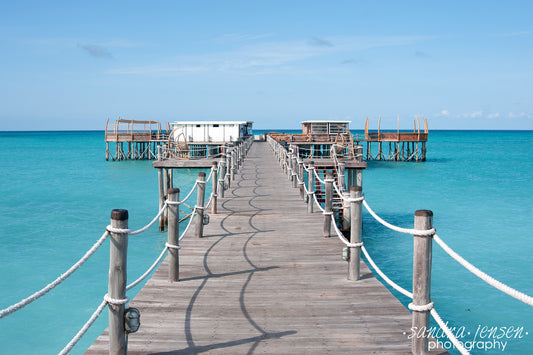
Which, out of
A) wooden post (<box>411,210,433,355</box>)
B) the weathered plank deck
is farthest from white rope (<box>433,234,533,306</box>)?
the weathered plank deck

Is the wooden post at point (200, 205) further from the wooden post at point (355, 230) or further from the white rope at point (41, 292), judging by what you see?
the white rope at point (41, 292)

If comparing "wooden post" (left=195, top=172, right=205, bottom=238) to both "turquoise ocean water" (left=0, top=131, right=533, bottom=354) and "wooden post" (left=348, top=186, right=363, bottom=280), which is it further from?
"turquoise ocean water" (left=0, top=131, right=533, bottom=354)

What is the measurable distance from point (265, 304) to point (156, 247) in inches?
523

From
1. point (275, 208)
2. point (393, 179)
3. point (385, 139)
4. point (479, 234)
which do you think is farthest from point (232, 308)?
point (385, 139)

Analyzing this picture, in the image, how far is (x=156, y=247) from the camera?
1750cm

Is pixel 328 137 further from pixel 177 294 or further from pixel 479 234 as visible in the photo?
pixel 177 294

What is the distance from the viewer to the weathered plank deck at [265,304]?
4.06 metres

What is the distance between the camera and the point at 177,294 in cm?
532

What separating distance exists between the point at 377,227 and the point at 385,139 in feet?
117

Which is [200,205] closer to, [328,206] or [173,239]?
[173,239]

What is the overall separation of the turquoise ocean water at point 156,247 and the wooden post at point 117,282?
7.58 m

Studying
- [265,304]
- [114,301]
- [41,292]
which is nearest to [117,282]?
Answer: [114,301]

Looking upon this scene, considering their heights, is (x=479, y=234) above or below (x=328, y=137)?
below

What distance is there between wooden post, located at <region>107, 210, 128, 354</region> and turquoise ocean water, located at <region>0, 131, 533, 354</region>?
7582mm
